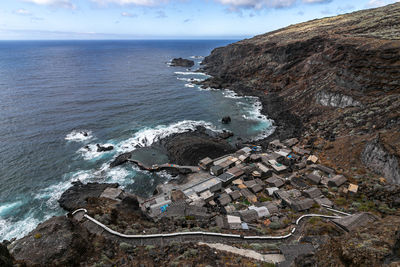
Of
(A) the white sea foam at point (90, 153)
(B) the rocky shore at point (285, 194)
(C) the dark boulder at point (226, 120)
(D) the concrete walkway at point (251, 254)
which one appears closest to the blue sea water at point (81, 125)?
(A) the white sea foam at point (90, 153)

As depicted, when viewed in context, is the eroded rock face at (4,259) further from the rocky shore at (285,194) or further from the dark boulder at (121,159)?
the dark boulder at (121,159)

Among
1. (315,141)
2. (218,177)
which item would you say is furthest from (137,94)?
(315,141)

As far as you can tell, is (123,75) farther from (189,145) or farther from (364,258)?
(364,258)

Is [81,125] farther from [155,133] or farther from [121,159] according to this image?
[121,159]

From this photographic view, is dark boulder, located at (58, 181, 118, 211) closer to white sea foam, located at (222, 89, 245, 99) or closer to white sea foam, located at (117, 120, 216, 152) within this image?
white sea foam, located at (117, 120, 216, 152)

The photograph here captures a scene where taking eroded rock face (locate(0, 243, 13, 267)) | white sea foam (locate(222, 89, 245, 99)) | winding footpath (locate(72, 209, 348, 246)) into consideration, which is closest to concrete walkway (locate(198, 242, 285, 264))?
winding footpath (locate(72, 209, 348, 246))
